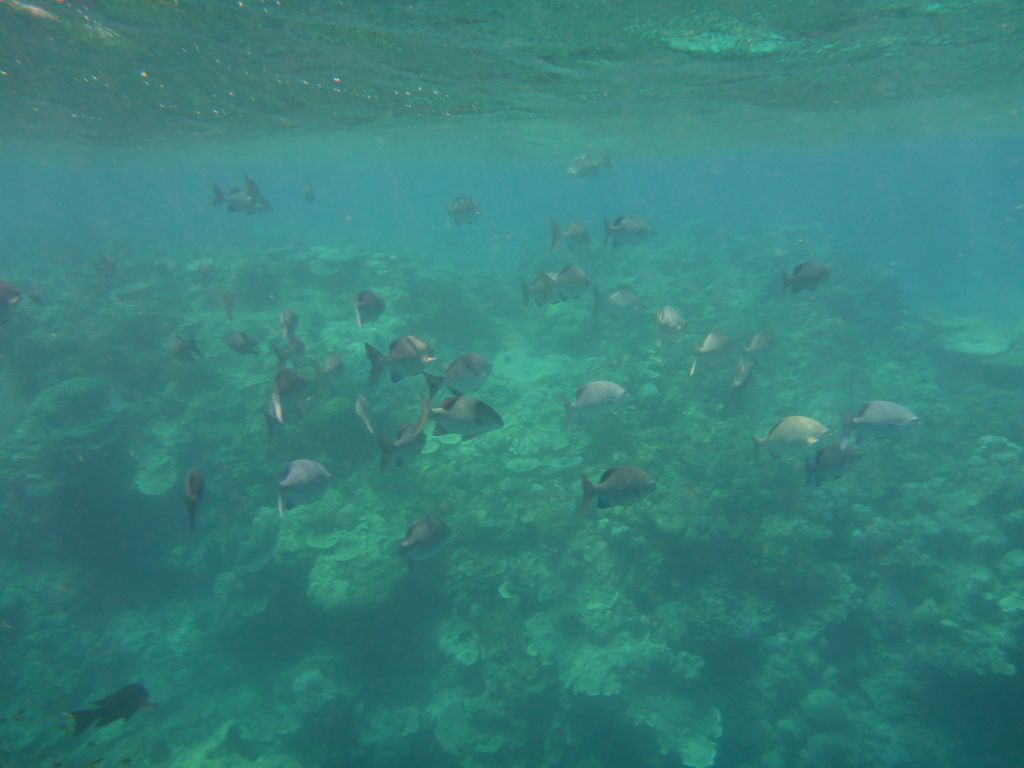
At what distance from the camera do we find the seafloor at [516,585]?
7.68 m

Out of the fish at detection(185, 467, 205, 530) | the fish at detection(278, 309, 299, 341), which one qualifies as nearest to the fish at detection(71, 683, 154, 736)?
the fish at detection(185, 467, 205, 530)

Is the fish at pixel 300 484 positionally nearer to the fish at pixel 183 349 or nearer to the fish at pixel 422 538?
the fish at pixel 422 538

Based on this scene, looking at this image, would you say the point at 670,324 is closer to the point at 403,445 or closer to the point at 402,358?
the point at 402,358

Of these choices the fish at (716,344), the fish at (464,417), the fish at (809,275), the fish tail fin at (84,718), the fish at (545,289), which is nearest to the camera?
the fish tail fin at (84,718)

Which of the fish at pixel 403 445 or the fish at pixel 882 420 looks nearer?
the fish at pixel 403 445

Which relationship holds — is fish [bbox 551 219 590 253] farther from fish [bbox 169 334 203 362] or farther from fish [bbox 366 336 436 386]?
fish [bbox 169 334 203 362]

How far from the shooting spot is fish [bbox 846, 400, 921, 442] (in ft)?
23.9

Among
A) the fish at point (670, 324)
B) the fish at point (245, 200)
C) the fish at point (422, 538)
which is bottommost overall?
the fish at point (422, 538)

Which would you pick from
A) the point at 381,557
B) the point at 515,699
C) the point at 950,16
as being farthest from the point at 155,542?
the point at 950,16

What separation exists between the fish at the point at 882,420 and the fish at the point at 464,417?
5.39 metres

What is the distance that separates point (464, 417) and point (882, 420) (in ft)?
20.1

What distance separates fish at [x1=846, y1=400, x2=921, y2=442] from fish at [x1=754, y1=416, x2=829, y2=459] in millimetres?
712

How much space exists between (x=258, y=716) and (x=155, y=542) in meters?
5.02

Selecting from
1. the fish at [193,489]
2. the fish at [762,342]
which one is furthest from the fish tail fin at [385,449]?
the fish at [762,342]
